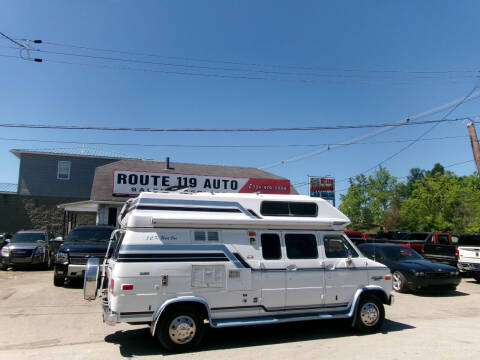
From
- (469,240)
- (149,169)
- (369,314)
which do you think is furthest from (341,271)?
(149,169)

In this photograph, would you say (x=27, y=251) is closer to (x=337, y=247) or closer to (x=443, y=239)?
(x=337, y=247)

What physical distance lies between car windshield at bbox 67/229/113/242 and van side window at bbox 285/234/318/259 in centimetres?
770

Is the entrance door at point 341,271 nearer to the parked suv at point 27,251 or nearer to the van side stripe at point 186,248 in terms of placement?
the van side stripe at point 186,248

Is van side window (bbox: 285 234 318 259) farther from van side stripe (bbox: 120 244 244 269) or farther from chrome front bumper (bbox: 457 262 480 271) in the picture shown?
chrome front bumper (bbox: 457 262 480 271)

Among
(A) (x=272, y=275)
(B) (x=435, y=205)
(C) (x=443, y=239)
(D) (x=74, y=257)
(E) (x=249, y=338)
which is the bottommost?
(E) (x=249, y=338)

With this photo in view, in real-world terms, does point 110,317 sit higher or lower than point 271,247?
lower

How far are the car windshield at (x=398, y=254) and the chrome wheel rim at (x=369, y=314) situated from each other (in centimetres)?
625

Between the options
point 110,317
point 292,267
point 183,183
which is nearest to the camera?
point 110,317

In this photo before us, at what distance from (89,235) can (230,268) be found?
793 centimetres

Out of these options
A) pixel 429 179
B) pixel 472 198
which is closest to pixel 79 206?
pixel 472 198

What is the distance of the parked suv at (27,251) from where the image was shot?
15398 mm

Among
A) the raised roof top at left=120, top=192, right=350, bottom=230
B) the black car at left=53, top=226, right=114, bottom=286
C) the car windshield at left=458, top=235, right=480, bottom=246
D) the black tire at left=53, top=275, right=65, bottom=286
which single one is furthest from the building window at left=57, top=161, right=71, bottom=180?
the car windshield at left=458, top=235, right=480, bottom=246

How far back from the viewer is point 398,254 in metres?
13.2

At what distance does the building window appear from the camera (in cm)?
3072
